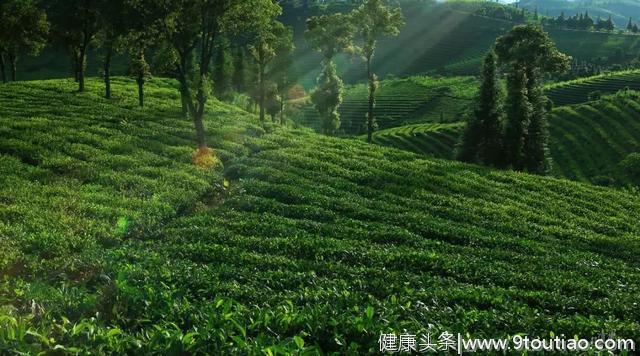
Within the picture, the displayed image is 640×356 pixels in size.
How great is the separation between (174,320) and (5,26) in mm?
69751

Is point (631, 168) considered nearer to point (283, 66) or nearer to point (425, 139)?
point (425, 139)

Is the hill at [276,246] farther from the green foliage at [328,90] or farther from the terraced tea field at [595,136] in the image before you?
the terraced tea field at [595,136]

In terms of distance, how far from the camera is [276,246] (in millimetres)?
21125

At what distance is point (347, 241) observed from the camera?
22.7 meters

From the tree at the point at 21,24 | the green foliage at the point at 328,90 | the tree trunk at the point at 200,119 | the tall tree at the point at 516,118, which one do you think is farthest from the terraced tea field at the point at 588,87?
the tree trunk at the point at 200,119

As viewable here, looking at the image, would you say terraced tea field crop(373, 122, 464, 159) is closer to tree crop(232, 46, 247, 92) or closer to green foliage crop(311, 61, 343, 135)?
tree crop(232, 46, 247, 92)

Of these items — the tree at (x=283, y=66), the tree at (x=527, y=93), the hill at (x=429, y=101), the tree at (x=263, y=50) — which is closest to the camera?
A: the tree at (x=527, y=93)

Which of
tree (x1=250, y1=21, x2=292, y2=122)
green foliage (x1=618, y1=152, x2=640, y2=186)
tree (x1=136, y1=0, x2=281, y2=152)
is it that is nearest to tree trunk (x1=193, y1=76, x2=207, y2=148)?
tree (x1=136, y1=0, x2=281, y2=152)

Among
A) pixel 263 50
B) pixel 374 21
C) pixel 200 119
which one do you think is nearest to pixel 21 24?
pixel 263 50

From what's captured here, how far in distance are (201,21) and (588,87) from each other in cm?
15410

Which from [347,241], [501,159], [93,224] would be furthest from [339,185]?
[501,159]

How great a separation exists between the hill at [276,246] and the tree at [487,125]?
2005 centimetres

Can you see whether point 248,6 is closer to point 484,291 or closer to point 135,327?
point 484,291

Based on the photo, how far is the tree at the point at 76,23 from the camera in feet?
196
